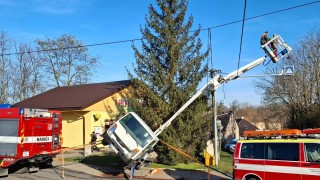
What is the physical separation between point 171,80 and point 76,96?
13.1 m

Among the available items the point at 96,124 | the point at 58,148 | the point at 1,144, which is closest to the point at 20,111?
the point at 1,144

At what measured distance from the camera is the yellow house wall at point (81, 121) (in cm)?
2938

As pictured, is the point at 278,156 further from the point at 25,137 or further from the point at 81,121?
the point at 81,121

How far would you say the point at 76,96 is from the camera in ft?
106

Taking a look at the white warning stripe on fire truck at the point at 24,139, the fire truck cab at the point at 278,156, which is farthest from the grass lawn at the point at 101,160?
the fire truck cab at the point at 278,156

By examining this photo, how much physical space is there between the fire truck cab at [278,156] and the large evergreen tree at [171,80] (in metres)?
8.04

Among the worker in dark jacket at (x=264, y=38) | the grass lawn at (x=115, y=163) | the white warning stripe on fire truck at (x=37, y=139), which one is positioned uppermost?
the worker in dark jacket at (x=264, y=38)

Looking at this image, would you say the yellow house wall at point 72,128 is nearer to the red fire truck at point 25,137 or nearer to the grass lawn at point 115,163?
the grass lawn at point 115,163

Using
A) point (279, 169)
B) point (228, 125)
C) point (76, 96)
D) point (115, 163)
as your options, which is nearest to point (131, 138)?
point (115, 163)

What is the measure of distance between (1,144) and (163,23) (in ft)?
37.1

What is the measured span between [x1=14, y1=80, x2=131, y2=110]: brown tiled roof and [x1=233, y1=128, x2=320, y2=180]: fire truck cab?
15.7 metres

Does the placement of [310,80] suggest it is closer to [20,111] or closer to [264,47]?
[264,47]

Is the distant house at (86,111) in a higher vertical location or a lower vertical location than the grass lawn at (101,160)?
higher

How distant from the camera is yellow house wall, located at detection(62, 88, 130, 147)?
96.4 ft
